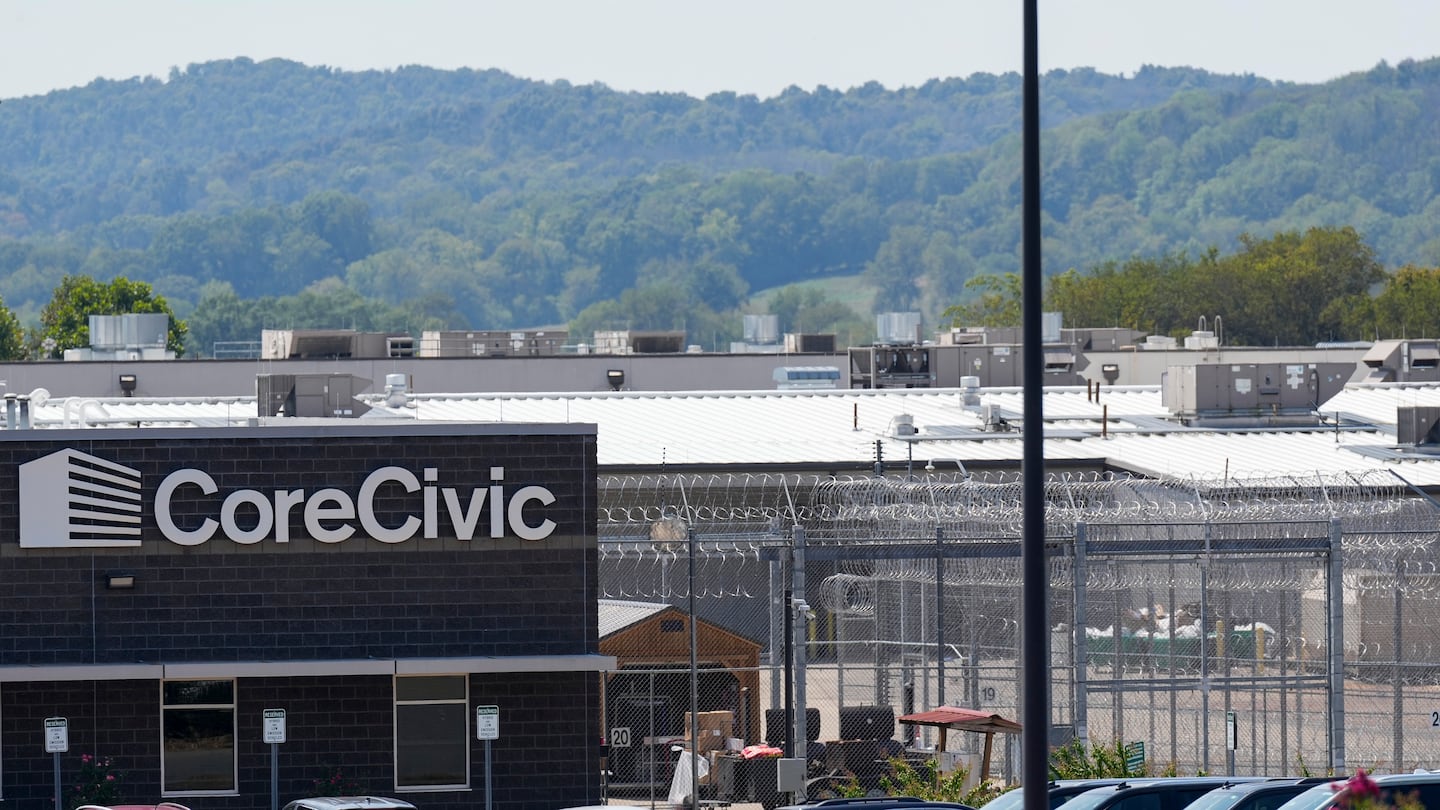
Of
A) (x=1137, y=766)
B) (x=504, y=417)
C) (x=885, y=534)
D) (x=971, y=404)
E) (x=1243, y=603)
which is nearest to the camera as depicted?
(x=1137, y=766)

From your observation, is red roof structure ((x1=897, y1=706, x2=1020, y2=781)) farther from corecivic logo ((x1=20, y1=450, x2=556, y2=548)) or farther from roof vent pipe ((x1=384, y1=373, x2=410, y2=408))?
roof vent pipe ((x1=384, y1=373, x2=410, y2=408))

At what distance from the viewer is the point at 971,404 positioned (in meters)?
45.3

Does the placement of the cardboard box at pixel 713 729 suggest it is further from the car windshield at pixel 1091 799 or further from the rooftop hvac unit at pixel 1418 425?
the rooftop hvac unit at pixel 1418 425

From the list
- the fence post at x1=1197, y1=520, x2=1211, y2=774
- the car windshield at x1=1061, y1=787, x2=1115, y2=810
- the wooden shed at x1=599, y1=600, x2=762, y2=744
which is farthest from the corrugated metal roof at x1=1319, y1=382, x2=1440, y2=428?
the car windshield at x1=1061, y1=787, x2=1115, y2=810

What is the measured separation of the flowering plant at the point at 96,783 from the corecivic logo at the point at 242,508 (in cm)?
225

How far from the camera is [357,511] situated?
22.5 meters

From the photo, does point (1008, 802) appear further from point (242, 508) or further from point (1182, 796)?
point (242, 508)

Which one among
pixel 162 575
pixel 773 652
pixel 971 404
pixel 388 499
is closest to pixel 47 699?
pixel 162 575

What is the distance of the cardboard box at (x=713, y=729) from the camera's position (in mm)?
24750

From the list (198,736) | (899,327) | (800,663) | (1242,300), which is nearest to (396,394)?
(198,736)

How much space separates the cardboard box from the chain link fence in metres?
0.04

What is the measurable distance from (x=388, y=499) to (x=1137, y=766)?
27.0 feet

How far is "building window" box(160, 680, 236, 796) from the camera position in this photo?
22.3m

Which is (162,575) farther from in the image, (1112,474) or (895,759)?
(1112,474)
